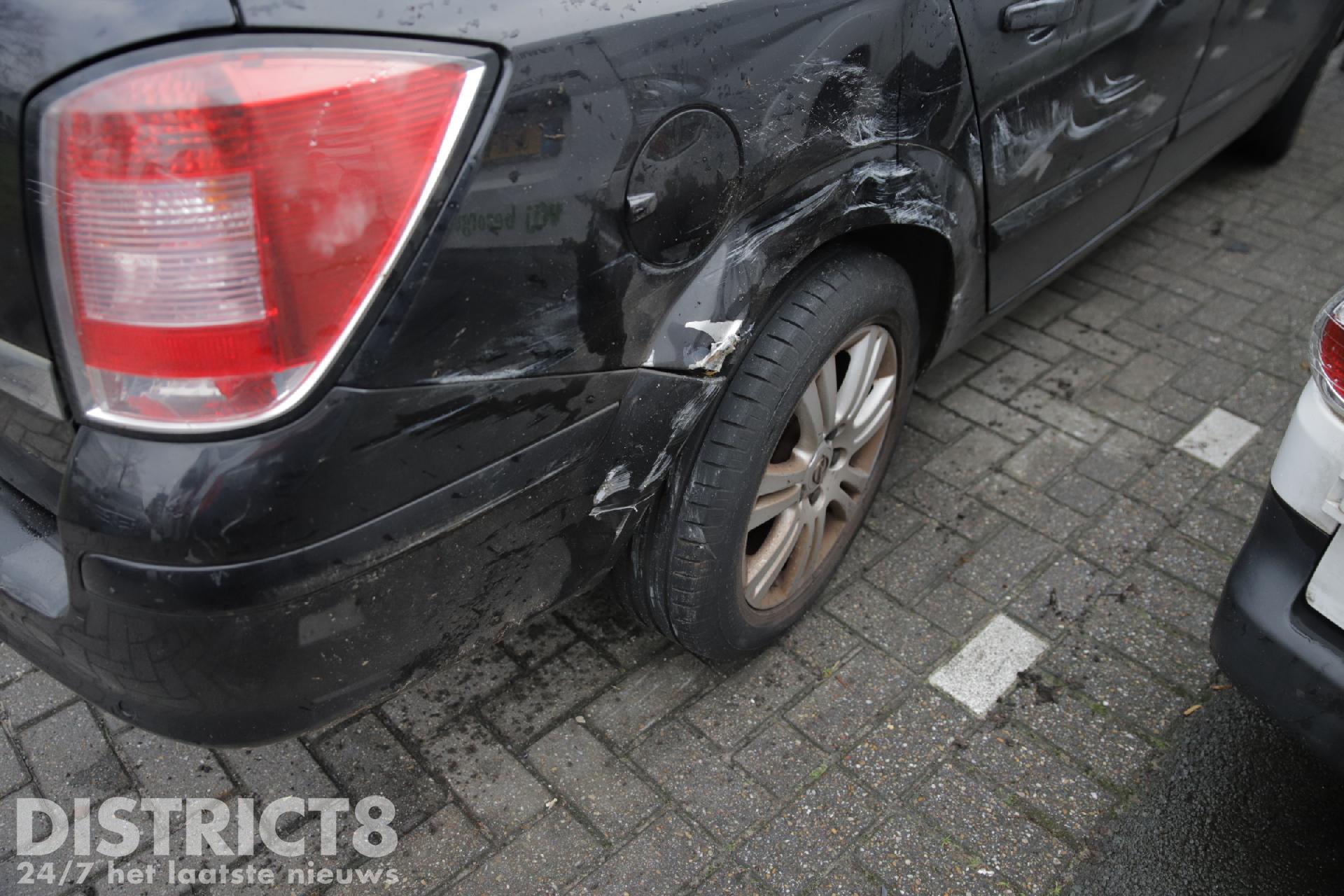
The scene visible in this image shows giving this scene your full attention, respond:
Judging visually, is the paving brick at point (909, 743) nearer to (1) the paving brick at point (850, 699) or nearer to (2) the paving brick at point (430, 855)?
(1) the paving brick at point (850, 699)

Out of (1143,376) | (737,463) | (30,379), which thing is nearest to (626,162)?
(737,463)

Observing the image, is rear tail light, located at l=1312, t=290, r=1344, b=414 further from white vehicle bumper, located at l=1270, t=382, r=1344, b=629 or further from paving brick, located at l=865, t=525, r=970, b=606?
paving brick, located at l=865, t=525, r=970, b=606

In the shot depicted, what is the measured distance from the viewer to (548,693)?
7.47 feet

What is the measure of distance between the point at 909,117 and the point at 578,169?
86 centimetres

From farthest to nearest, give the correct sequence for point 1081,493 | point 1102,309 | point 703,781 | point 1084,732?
1. point 1102,309
2. point 1081,493
3. point 1084,732
4. point 703,781

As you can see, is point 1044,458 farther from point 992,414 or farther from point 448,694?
point 448,694

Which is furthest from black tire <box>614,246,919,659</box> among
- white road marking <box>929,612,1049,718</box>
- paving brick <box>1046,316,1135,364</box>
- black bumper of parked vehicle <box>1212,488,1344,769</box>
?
paving brick <box>1046,316,1135,364</box>

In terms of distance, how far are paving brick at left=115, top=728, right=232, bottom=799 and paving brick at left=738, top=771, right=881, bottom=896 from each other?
3.05 ft

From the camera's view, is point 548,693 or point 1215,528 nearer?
point 548,693

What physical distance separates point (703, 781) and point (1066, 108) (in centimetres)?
173

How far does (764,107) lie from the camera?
163 cm

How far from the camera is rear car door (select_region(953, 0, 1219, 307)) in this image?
2.14m

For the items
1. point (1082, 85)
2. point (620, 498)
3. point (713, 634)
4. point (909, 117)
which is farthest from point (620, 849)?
point (1082, 85)

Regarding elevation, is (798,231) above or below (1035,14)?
below
